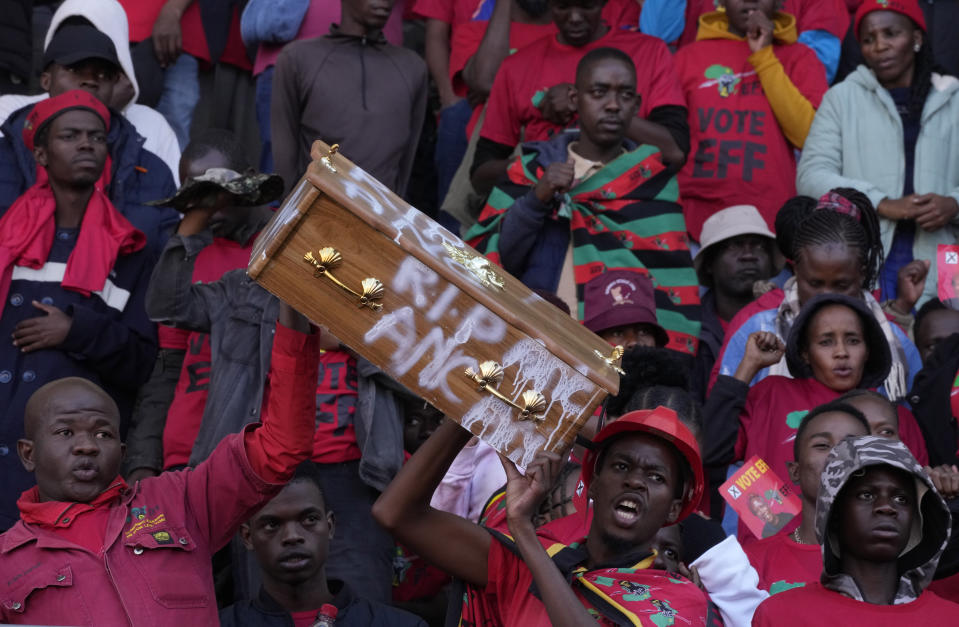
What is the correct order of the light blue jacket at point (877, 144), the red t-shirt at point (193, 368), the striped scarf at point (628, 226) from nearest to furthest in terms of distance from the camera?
the red t-shirt at point (193, 368) < the striped scarf at point (628, 226) < the light blue jacket at point (877, 144)

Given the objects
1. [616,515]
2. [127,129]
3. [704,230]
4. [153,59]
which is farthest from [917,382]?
[153,59]

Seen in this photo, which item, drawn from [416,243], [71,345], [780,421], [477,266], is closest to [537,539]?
[477,266]

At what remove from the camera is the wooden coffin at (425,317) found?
3.72 meters

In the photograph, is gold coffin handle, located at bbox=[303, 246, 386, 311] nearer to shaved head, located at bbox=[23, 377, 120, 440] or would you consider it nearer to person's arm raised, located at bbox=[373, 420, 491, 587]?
person's arm raised, located at bbox=[373, 420, 491, 587]

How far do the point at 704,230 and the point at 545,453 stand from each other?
407 cm

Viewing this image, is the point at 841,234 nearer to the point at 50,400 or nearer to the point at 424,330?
the point at 424,330

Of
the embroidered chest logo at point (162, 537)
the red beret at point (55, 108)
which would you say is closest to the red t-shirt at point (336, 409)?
the embroidered chest logo at point (162, 537)

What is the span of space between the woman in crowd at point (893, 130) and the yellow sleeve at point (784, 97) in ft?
0.53

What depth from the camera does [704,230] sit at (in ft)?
25.2

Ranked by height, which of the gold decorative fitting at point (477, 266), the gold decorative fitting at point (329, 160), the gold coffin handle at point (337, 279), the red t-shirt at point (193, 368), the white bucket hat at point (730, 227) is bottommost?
the red t-shirt at point (193, 368)

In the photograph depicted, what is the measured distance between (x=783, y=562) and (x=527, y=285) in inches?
92.8

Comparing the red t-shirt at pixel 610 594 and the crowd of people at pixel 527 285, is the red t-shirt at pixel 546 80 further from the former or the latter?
the red t-shirt at pixel 610 594

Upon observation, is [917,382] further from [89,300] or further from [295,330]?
[89,300]

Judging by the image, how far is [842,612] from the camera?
13.4 feet
